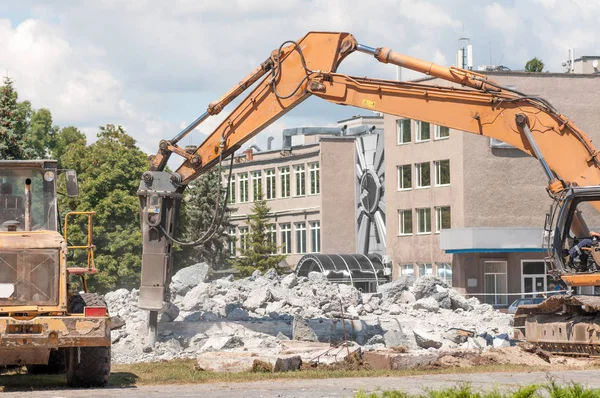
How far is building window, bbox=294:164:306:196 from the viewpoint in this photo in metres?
85.0

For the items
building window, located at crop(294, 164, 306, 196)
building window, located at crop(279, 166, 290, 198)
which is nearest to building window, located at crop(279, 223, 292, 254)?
building window, located at crop(279, 166, 290, 198)

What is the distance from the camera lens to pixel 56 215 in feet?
59.7

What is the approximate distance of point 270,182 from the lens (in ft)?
292

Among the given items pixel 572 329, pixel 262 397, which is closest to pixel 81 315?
pixel 262 397

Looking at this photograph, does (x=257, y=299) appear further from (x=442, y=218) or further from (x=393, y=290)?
(x=442, y=218)

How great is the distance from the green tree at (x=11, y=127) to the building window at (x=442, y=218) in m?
25.3

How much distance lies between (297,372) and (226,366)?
4.83 ft

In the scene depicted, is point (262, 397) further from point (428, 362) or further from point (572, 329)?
point (572, 329)

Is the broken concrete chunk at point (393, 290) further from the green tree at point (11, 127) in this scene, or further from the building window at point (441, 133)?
the building window at point (441, 133)

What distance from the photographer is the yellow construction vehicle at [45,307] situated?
16641 millimetres

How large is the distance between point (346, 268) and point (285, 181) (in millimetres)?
19526

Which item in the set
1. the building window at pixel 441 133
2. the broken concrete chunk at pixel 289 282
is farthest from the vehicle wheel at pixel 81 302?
the building window at pixel 441 133

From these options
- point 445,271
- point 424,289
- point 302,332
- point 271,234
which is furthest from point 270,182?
point 302,332

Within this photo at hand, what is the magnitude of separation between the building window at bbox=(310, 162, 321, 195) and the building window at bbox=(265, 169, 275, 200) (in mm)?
5102
